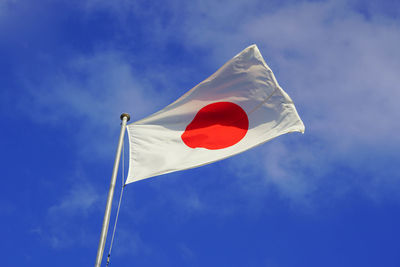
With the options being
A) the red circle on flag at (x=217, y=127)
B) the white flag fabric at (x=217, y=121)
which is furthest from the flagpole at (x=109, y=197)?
the red circle on flag at (x=217, y=127)

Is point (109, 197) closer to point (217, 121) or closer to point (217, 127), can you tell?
point (217, 127)

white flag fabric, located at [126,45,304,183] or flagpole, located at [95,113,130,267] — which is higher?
white flag fabric, located at [126,45,304,183]

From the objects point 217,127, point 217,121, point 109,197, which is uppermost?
point 217,121

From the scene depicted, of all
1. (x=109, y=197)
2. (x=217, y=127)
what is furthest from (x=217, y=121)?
(x=109, y=197)

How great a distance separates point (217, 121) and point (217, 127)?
0.72 ft

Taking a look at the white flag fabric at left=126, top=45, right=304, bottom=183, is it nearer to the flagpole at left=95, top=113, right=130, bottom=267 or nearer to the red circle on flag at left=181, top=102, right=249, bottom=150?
the red circle on flag at left=181, top=102, right=249, bottom=150

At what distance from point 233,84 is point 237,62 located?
2.38 feet

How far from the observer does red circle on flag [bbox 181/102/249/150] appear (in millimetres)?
15328

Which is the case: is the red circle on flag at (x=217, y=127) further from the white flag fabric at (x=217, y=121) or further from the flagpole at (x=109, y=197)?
the flagpole at (x=109, y=197)

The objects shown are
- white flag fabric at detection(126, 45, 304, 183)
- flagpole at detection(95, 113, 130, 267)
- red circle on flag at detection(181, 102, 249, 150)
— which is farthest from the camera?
red circle on flag at detection(181, 102, 249, 150)

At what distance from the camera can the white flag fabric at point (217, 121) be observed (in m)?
14.5

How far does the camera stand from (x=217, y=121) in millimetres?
16109

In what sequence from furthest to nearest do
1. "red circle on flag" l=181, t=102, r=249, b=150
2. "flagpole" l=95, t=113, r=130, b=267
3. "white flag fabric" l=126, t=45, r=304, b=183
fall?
1. "red circle on flag" l=181, t=102, r=249, b=150
2. "white flag fabric" l=126, t=45, r=304, b=183
3. "flagpole" l=95, t=113, r=130, b=267

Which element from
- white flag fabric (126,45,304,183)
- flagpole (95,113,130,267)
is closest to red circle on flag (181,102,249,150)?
white flag fabric (126,45,304,183)
